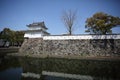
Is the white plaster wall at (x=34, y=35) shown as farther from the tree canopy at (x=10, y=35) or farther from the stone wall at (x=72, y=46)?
the tree canopy at (x=10, y=35)

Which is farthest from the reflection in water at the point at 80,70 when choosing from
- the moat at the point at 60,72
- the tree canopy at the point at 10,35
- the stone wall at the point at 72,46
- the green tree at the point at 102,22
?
the tree canopy at the point at 10,35

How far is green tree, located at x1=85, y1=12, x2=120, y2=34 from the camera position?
1961 centimetres

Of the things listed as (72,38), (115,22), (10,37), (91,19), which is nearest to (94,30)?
(91,19)

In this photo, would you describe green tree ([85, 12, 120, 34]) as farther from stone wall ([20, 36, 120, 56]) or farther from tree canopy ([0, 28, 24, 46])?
tree canopy ([0, 28, 24, 46])

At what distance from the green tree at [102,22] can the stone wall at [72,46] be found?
425 cm

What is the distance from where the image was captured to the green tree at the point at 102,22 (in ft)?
64.3

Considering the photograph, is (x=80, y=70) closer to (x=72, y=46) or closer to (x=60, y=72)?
(x=60, y=72)

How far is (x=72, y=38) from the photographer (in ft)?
61.0

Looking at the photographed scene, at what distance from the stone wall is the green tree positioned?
425cm

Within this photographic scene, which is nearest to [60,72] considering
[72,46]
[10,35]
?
[72,46]

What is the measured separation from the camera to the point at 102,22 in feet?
64.2

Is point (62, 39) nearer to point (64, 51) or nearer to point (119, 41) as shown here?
point (64, 51)

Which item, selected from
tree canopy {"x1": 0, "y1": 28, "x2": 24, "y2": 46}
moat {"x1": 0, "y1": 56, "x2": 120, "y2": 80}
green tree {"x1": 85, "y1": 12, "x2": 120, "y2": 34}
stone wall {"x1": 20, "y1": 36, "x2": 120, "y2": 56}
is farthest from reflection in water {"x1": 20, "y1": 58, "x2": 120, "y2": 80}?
tree canopy {"x1": 0, "y1": 28, "x2": 24, "y2": 46}

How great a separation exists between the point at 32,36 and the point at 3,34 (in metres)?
21.6
